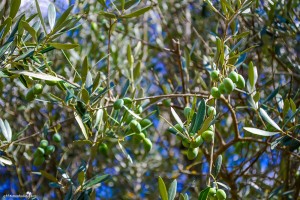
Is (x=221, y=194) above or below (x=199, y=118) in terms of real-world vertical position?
below

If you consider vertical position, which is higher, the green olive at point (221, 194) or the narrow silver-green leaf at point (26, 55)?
the narrow silver-green leaf at point (26, 55)

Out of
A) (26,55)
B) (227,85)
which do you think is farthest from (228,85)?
(26,55)

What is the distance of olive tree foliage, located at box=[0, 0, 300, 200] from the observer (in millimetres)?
1353

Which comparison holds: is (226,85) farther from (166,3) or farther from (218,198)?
(166,3)

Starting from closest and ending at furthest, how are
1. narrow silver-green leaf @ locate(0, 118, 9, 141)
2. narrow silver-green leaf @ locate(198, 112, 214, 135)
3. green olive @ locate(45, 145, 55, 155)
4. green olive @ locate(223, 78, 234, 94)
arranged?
narrow silver-green leaf @ locate(198, 112, 214, 135) → green olive @ locate(223, 78, 234, 94) → narrow silver-green leaf @ locate(0, 118, 9, 141) → green olive @ locate(45, 145, 55, 155)

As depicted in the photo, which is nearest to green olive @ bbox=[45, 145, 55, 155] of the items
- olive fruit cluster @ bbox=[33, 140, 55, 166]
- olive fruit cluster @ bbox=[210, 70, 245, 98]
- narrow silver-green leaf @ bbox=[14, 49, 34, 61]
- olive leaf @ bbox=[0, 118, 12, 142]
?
olive fruit cluster @ bbox=[33, 140, 55, 166]

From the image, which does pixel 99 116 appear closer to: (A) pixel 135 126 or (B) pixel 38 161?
(A) pixel 135 126

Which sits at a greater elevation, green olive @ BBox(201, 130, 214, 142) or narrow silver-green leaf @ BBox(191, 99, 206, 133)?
narrow silver-green leaf @ BBox(191, 99, 206, 133)

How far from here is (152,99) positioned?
1627 millimetres

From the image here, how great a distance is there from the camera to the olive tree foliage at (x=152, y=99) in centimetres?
135

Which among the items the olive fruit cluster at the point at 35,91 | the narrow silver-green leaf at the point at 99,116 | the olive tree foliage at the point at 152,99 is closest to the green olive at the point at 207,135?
the olive tree foliage at the point at 152,99

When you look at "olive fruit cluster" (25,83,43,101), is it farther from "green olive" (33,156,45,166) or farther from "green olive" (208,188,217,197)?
"green olive" (208,188,217,197)

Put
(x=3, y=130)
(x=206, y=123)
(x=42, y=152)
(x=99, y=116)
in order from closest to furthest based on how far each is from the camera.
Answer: (x=206, y=123) < (x=99, y=116) < (x=3, y=130) < (x=42, y=152)

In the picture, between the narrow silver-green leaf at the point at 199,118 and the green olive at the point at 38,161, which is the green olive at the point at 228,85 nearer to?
the narrow silver-green leaf at the point at 199,118
